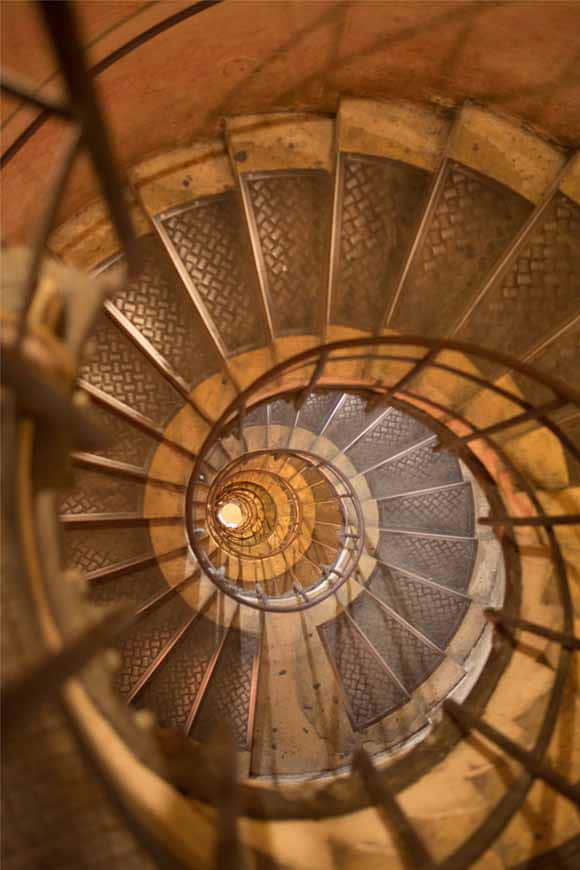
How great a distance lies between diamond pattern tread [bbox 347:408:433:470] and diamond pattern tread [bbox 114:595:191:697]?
217cm

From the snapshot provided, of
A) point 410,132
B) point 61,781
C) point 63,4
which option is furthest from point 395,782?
point 410,132

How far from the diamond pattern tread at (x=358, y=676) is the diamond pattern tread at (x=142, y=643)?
1.54 m

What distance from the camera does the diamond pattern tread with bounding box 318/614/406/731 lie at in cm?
463

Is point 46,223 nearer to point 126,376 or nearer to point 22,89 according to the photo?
point 22,89

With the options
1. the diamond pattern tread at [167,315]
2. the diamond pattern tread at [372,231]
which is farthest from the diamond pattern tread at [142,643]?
the diamond pattern tread at [372,231]

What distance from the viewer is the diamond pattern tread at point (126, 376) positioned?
10.2 ft

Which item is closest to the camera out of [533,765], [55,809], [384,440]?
[55,809]

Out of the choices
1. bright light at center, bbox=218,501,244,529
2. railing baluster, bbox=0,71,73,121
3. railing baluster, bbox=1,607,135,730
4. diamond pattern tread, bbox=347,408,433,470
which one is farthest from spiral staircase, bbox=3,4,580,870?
bright light at center, bbox=218,501,244,529

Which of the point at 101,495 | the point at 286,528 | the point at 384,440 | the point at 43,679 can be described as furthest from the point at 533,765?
the point at 286,528

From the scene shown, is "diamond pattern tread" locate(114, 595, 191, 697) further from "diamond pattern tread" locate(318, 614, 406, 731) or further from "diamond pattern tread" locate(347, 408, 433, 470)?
"diamond pattern tread" locate(347, 408, 433, 470)

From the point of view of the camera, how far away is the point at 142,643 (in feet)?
12.8

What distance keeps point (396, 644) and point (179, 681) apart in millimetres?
1757

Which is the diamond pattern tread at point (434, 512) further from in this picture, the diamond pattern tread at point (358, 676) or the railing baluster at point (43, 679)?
the railing baluster at point (43, 679)

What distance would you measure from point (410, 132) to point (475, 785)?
10.1 ft
